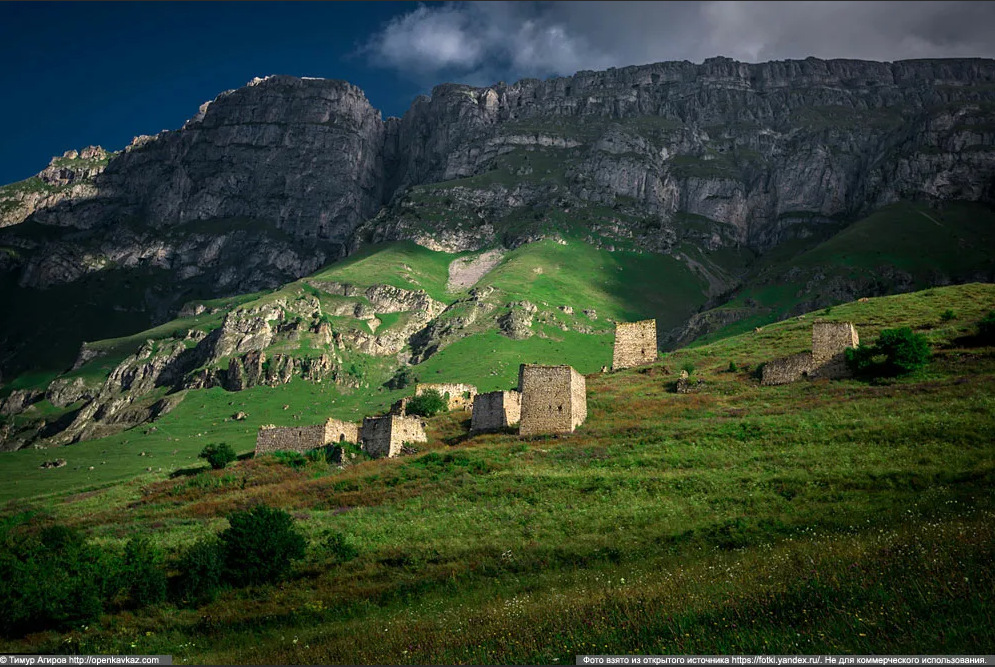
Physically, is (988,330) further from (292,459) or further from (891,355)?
(292,459)

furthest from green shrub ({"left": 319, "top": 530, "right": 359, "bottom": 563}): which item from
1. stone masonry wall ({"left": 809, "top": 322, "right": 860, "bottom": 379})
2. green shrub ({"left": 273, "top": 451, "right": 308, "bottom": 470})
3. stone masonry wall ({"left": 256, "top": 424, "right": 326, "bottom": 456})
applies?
stone masonry wall ({"left": 809, "top": 322, "right": 860, "bottom": 379})

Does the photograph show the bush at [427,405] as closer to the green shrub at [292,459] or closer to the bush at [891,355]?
the green shrub at [292,459]

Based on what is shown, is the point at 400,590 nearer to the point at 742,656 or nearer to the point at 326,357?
the point at 742,656

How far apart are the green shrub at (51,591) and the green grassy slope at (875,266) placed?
112265 millimetres

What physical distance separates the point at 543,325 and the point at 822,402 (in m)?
126

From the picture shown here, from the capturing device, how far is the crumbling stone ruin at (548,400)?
47.4 m

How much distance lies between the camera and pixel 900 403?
4028 cm

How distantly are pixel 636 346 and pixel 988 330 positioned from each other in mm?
28094

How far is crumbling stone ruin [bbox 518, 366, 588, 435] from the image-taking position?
156 ft

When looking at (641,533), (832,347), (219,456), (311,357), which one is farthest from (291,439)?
(311,357)

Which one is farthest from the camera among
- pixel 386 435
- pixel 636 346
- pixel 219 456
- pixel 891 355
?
pixel 636 346

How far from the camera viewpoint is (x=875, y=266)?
535ft

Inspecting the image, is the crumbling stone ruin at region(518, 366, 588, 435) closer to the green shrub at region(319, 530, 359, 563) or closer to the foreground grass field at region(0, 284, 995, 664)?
the foreground grass field at region(0, 284, 995, 664)

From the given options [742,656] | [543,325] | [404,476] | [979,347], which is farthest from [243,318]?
[742,656]
